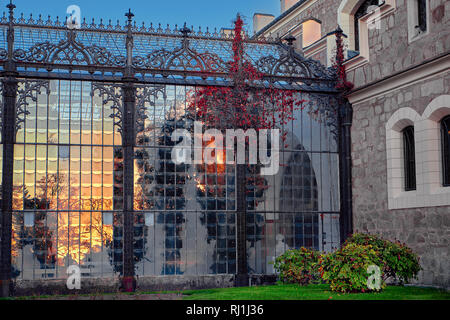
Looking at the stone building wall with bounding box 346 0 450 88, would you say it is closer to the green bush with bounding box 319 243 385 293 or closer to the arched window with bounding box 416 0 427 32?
the arched window with bounding box 416 0 427 32

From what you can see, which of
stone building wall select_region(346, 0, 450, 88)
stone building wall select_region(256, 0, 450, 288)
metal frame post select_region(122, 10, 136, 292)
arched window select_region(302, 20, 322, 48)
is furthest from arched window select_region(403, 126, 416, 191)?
arched window select_region(302, 20, 322, 48)

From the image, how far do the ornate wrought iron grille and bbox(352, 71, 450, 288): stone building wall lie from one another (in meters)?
0.78

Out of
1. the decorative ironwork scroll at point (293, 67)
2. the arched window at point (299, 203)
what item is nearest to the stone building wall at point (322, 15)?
the decorative ironwork scroll at point (293, 67)

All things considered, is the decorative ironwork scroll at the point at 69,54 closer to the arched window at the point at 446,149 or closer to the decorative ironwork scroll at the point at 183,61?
the decorative ironwork scroll at the point at 183,61

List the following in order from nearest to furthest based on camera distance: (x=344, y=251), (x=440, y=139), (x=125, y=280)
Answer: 1. (x=344, y=251)
2. (x=440, y=139)
3. (x=125, y=280)

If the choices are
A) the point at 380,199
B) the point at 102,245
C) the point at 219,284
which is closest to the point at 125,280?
the point at 102,245

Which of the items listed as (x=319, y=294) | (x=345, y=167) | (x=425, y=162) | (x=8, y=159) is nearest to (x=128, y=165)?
(x=8, y=159)

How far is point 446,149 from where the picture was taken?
1538 cm

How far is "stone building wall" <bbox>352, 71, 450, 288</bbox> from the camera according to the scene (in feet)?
49.4

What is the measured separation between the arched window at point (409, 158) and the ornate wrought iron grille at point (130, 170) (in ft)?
8.22

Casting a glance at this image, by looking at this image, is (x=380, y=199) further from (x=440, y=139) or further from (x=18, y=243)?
(x=18, y=243)

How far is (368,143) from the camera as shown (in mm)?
18156

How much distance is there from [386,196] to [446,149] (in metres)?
2.42

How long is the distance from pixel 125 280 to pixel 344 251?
20.7 feet
